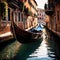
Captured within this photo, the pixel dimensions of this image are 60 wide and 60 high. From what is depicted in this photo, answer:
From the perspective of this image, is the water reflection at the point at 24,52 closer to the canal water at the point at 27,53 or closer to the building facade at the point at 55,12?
the canal water at the point at 27,53

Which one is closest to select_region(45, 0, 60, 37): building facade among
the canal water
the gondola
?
the gondola

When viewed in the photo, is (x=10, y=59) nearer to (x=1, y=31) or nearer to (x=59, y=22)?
(x=1, y=31)

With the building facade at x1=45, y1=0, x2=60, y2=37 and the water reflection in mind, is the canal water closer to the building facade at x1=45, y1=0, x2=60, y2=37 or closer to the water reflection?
the water reflection

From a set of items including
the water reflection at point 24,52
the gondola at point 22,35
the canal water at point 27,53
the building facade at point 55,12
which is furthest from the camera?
the building facade at point 55,12

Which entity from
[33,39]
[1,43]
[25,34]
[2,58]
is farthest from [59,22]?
[2,58]

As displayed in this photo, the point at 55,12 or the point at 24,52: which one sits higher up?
the point at 55,12

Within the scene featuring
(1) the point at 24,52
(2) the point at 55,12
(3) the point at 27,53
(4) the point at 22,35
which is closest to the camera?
(3) the point at 27,53

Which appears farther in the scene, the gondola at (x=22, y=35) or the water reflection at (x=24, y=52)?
the gondola at (x=22, y=35)

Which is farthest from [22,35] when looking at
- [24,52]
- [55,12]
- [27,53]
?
[55,12]

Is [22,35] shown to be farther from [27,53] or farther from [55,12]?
[55,12]

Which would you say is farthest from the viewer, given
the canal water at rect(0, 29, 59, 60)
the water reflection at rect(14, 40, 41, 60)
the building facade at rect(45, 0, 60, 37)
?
the building facade at rect(45, 0, 60, 37)

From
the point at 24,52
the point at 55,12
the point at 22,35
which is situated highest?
the point at 55,12

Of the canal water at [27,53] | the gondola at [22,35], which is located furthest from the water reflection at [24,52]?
the gondola at [22,35]

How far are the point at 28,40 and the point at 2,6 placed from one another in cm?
265
